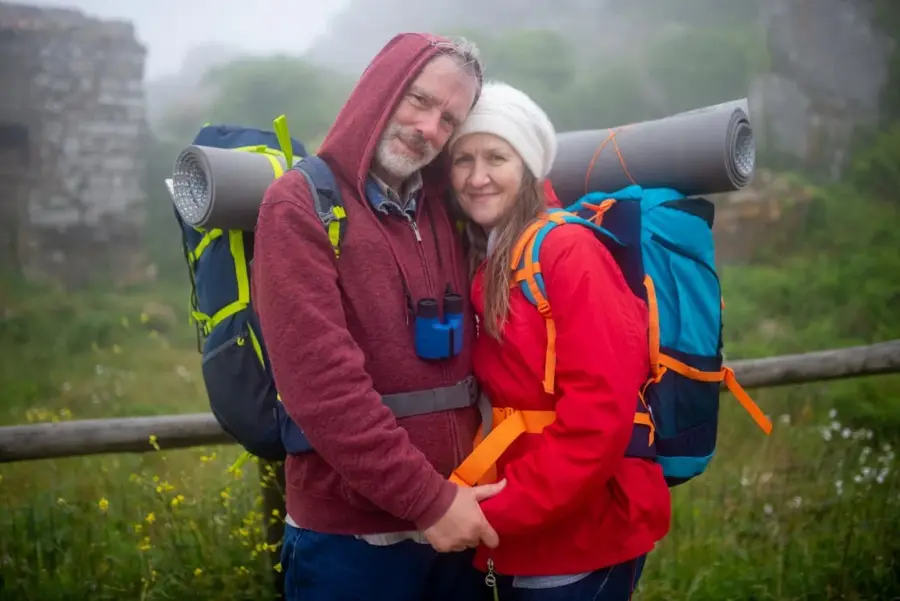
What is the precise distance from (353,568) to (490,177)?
105 centimetres

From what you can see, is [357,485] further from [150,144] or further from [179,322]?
[150,144]

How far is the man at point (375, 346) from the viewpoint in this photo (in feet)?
4.34

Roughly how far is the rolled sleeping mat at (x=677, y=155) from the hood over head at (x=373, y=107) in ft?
2.21

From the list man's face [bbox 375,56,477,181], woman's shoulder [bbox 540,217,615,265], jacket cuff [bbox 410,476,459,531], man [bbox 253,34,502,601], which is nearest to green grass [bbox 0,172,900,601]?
man [bbox 253,34,502,601]

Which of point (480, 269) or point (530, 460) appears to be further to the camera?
point (480, 269)

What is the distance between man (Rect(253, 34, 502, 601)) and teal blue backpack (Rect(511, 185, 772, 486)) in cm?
34

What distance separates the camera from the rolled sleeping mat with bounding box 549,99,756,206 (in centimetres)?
173

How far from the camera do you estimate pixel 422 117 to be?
Answer: 1554 millimetres

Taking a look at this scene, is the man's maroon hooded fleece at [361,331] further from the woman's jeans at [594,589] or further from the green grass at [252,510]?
the green grass at [252,510]

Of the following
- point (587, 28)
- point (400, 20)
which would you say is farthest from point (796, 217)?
point (400, 20)

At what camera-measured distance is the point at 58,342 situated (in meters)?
7.11

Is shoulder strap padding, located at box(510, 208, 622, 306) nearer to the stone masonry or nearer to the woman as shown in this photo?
the woman

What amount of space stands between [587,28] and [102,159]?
29.6ft

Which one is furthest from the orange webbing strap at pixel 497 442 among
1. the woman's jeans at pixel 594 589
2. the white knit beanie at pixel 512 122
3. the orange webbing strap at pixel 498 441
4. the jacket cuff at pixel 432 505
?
the white knit beanie at pixel 512 122
